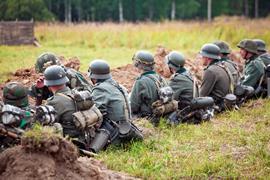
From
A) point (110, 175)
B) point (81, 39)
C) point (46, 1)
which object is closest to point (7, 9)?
point (81, 39)

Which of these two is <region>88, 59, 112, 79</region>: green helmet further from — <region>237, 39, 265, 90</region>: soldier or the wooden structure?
the wooden structure

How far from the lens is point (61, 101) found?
8266 mm

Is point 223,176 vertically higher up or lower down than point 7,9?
lower down

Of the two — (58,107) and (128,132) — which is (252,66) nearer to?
(128,132)

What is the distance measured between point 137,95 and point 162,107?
Result: 55 cm

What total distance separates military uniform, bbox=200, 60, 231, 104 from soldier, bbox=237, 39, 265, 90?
1.71 metres

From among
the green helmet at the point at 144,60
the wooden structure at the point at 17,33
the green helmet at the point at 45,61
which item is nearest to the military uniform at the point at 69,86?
the green helmet at the point at 45,61

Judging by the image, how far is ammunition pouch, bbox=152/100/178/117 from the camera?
1026 cm

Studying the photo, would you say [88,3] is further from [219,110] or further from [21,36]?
[219,110]

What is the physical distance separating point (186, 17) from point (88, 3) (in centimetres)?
1040

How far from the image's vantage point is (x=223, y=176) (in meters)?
7.30

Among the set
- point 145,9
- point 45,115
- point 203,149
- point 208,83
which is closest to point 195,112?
point 208,83

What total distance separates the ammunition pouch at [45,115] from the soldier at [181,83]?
3842mm

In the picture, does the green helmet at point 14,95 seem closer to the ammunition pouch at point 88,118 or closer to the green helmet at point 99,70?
the ammunition pouch at point 88,118
